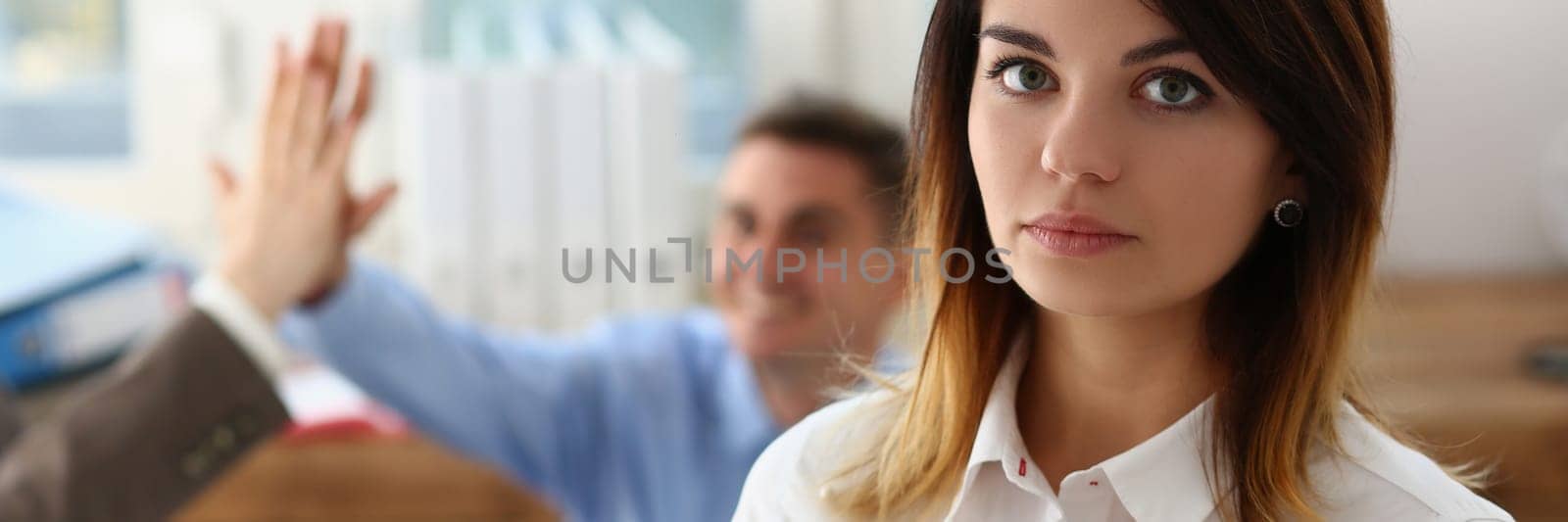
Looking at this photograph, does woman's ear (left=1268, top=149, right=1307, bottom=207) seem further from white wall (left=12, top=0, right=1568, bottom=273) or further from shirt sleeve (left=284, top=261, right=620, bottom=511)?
shirt sleeve (left=284, top=261, right=620, bottom=511)

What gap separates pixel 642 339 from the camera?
2.79 ft

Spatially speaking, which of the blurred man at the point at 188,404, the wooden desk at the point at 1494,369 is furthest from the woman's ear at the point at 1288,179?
the wooden desk at the point at 1494,369

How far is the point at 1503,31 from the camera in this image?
0.69 metres

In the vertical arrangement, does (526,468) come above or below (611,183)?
below

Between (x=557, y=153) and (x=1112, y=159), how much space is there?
0.80m

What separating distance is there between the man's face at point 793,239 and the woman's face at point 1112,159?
0.89 feet

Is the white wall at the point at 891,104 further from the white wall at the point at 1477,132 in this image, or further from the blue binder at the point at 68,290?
the blue binder at the point at 68,290

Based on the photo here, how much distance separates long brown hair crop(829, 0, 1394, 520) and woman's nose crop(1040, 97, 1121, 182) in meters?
0.02

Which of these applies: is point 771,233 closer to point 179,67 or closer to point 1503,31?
point 1503,31

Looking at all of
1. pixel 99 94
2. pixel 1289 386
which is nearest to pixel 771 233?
pixel 1289 386

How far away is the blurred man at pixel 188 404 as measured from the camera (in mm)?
562

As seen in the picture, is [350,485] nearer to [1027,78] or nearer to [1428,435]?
[1428,435]

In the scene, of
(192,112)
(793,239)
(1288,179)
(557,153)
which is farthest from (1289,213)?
(192,112)

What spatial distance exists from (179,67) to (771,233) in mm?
674
